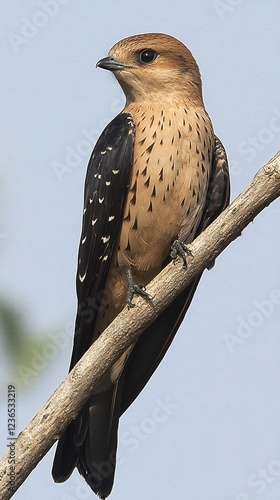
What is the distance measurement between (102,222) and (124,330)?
1.54 metres

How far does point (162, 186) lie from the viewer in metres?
7.08

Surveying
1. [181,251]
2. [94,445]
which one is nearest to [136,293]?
[181,251]

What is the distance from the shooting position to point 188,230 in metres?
7.30

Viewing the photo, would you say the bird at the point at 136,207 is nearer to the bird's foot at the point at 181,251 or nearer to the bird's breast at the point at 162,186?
the bird's breast at the point at 162,186

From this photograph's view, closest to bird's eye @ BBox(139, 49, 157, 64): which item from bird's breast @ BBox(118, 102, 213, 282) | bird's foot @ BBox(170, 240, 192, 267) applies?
bird's breast @ BBox(118, 102, 213, 282)

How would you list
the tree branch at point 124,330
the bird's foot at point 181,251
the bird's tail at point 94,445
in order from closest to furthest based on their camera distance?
the tree branch at point 124,330
the bird's foot at point 181,251
the bird's tail at point 94,445

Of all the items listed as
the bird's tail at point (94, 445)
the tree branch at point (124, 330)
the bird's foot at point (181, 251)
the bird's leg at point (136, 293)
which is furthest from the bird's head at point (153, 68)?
the bird's tail at point (94, 445)

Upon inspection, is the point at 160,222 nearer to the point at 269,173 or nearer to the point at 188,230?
the point at 188,230

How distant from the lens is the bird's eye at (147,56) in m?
7.79

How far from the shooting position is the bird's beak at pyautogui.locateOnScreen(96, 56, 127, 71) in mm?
7650

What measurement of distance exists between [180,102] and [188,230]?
128 cm

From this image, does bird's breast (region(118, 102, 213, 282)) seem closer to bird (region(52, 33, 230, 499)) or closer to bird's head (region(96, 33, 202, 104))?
bird (region(52, 33, 230, 499))

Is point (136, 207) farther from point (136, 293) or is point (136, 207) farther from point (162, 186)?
point (136, 293)

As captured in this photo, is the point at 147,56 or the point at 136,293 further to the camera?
the point at 147,56
